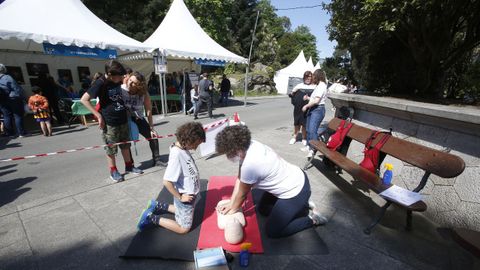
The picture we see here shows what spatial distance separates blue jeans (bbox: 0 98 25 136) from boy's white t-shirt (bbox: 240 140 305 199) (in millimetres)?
7574

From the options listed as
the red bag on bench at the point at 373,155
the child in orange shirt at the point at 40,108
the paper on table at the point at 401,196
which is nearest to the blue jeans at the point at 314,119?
the red bag on bench at the point at 373,155

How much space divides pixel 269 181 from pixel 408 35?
217 inches

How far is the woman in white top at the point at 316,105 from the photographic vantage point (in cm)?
510

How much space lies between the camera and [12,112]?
6855 mm

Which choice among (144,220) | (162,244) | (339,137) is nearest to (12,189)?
(144,220)

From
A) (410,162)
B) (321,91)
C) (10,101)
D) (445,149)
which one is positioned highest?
(321,91)

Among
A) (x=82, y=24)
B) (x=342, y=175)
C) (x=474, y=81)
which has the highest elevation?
(x=82, y=24)

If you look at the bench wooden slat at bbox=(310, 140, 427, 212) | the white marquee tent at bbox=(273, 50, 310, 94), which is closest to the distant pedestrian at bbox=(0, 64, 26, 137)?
the bench wooden slat at bbox=(310, 140, 427, 212)

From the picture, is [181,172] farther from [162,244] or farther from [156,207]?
[162,244]

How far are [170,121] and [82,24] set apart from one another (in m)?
4.36

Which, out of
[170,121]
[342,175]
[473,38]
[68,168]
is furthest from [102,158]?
[473,38]

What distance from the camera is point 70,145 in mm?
6258

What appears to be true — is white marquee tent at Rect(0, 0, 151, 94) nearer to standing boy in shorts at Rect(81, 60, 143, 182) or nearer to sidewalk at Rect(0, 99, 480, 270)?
standing boy in shorts at Rect(81, 60, 143, 182)

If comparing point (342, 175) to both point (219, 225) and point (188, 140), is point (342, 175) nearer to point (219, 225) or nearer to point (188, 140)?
point (219, 225)
